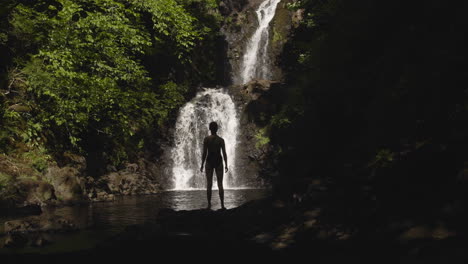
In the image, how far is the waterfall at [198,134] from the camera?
83.4ft

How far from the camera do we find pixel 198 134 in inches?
1053

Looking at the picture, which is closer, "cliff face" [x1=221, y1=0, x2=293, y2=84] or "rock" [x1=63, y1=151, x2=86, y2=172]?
"rock" [x1=63, y1=151, x2=86, y2=172]

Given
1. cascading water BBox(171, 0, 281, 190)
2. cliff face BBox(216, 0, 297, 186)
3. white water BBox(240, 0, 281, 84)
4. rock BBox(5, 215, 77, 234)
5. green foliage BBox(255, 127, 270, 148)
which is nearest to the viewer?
rock BBox(5, 215, 77, 234)

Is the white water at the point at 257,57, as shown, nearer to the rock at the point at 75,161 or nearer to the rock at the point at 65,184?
the rock at the point at 75,161

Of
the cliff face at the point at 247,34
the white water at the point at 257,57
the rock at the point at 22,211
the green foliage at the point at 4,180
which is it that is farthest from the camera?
the white water at the point at 257,57

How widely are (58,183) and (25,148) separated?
5.87 feet

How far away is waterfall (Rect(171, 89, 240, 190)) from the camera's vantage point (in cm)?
2541

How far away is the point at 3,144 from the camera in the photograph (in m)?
13.4

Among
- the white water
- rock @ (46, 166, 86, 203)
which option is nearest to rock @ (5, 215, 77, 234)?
rock @ (46, 166, 86, 203)

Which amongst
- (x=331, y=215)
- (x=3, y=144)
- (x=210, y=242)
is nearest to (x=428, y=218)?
(x=331, y=215)

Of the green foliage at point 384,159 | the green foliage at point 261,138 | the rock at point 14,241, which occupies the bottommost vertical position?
the rock at point 14,241

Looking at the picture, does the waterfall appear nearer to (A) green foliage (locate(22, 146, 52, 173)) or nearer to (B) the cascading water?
(B) the cascading water

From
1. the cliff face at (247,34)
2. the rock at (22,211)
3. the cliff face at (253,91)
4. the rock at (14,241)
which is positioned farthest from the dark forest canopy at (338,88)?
the cliff face at (247,34)

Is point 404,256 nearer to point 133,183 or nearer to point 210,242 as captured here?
point 210,242
